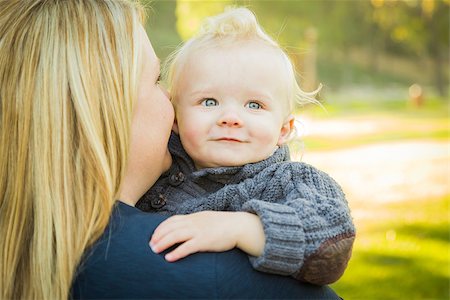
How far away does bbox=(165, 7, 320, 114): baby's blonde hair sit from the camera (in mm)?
2121

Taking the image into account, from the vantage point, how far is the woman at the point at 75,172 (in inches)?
59.2

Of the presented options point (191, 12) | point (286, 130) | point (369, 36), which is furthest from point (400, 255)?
point (369, 36)

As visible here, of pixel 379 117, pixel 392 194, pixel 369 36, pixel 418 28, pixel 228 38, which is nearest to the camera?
pixel 228 38

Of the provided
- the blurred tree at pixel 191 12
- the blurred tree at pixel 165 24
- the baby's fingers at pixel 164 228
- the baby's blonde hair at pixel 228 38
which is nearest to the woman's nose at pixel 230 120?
the baby's blonde hair at pixel 228 38

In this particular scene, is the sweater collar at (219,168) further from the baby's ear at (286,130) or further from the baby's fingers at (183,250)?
the baby's fingers at (183,250)

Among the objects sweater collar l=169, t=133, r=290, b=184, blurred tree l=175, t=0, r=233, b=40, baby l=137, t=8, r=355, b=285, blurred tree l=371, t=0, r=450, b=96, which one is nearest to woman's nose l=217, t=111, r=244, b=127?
baby l=137, t=8, r=355, b=285

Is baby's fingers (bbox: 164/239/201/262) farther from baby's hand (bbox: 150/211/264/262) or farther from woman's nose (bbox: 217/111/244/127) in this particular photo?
woman's nose (bbox: 217/111/244/127)

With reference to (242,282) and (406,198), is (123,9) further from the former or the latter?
(406,198)

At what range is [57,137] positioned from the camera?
1.57 metres

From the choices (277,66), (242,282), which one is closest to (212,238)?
A: (242,282)

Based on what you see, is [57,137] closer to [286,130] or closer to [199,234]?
[199,234]

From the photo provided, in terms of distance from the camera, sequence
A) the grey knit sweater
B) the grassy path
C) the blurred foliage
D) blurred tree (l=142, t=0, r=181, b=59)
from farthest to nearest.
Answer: the blurred foliage < blurred tree (l=142, t=0, r=181, b=59) < the grassy path < the grey knit sweater

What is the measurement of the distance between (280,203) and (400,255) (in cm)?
422

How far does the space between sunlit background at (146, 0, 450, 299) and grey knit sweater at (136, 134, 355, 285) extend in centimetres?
54
